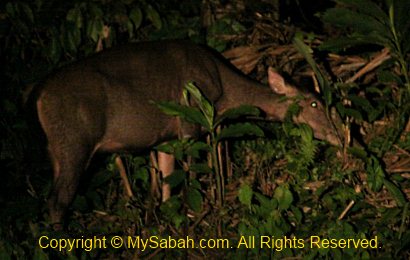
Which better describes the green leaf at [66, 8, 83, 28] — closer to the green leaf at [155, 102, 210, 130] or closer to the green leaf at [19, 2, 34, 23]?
the green leaf at [19, 2, 34, 23]

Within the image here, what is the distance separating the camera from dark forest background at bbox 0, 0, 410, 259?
4.95 metres

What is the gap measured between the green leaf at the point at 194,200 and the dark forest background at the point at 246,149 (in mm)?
11

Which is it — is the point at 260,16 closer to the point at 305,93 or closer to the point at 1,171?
the point at 305,93

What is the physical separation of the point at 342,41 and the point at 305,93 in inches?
47.4

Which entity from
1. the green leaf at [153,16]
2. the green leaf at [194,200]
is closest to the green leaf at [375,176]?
the green leaf at [194,200]

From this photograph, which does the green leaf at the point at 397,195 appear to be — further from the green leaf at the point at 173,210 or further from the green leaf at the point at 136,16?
the green leaf at the point at 136,16

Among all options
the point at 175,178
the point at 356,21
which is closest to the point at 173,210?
the point at 175,178

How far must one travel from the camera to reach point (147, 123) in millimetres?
6004

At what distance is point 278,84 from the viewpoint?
636cm

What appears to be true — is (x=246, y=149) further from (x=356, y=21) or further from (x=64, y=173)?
(x=356, y=21)

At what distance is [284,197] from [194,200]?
700 millimetres

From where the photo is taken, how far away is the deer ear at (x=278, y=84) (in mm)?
6261

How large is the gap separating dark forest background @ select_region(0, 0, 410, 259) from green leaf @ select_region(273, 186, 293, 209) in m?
0.01

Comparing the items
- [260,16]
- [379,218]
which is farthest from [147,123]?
[379,218]
